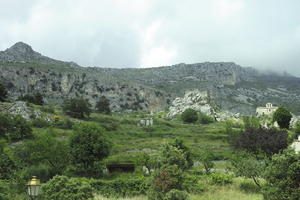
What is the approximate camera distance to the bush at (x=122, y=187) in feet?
67.0

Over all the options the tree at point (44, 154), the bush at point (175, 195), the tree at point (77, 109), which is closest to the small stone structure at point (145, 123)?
the tree at point (77, 109)

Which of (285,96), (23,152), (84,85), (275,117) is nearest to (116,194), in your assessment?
(23,152)

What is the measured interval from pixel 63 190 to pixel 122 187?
789cm

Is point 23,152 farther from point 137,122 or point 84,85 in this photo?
point 84,85

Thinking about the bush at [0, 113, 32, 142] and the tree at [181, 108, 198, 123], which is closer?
the bush at [0, 113, 32, 142]

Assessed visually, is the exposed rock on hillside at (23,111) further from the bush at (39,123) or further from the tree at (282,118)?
the tree at (282,118)

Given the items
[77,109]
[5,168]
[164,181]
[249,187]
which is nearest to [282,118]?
[77,109]

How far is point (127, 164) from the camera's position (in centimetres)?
3366

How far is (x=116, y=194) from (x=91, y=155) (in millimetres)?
11530

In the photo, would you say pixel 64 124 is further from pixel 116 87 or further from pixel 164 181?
pixel 116 87

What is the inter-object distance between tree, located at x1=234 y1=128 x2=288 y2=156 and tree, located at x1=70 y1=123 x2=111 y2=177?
58.1ft

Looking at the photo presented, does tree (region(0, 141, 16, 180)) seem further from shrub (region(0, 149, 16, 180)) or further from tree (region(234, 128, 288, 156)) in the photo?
tree (region(234, 128, 288, 156))

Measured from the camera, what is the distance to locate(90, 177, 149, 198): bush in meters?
20.4

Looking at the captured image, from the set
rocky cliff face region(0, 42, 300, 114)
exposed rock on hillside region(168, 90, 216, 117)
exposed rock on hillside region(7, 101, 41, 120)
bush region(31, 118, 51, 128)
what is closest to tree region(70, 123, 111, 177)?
bush region(31, 118, 51, 128)
